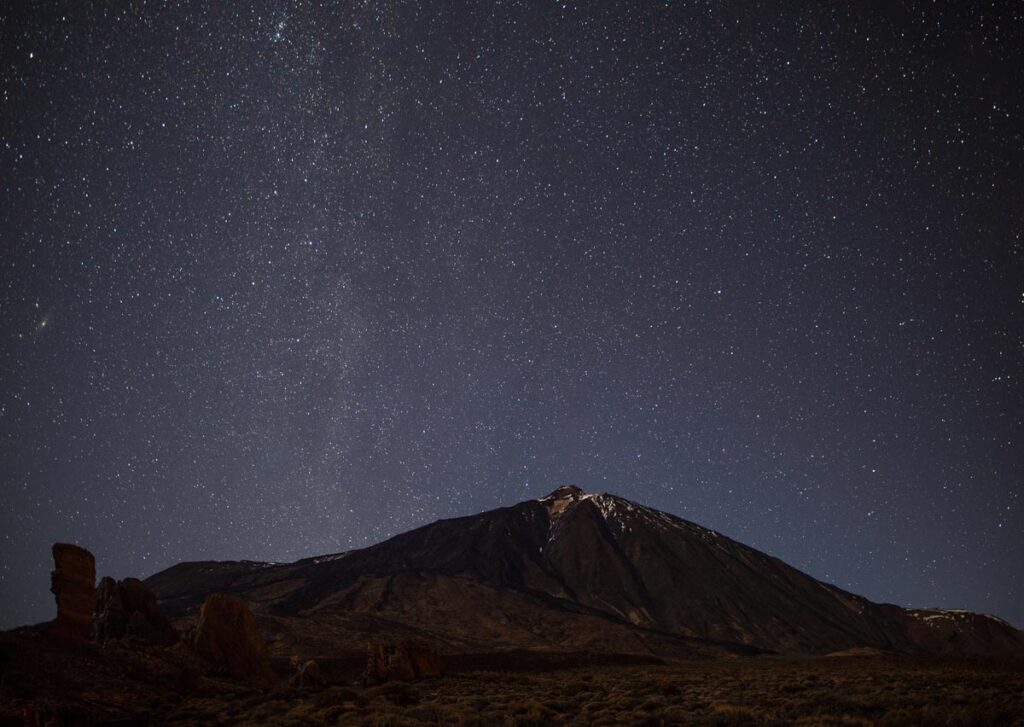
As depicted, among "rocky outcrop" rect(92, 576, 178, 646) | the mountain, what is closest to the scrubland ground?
"rocky outcrop" rect(92, 576, 178, 646)

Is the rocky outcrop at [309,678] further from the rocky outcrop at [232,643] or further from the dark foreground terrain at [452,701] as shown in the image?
the rocky outcrop at [232,643]

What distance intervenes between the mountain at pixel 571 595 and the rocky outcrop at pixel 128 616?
18814 millimetres

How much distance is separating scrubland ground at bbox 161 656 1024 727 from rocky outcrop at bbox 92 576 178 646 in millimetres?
15815

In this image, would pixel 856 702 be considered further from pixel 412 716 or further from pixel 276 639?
pixel 276 639

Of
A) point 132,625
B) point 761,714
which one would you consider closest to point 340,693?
point 761,714

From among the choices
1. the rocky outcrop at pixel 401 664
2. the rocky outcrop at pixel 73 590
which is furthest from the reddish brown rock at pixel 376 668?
the rocky outcrop at pixel 73 590

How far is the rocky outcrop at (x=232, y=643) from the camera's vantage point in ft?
88.9

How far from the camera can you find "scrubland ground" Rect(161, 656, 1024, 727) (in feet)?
43.8

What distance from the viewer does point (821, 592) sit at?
12750cm

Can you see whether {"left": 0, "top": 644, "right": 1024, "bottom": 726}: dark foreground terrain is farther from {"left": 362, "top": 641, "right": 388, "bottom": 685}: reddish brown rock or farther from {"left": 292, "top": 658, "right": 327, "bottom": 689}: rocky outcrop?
{"left": 362, "top": 641, "right": 388, "bottom": 685}: reddish brown rock

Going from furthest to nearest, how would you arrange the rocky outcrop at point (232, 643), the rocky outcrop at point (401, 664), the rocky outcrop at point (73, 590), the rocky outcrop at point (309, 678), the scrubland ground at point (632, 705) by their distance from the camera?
the rocky outcrop at point (401, 664)
the rocky outcrop at point (232, 643)
the rocky outcrop at point (309, 678)
the rocky outcrop at point (73, 590)
the scrubland ground at point (632, 705)

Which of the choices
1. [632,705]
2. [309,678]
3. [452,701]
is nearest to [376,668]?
[309,678]

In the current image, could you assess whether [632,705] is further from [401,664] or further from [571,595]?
[571,595]

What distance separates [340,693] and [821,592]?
13414 cm
